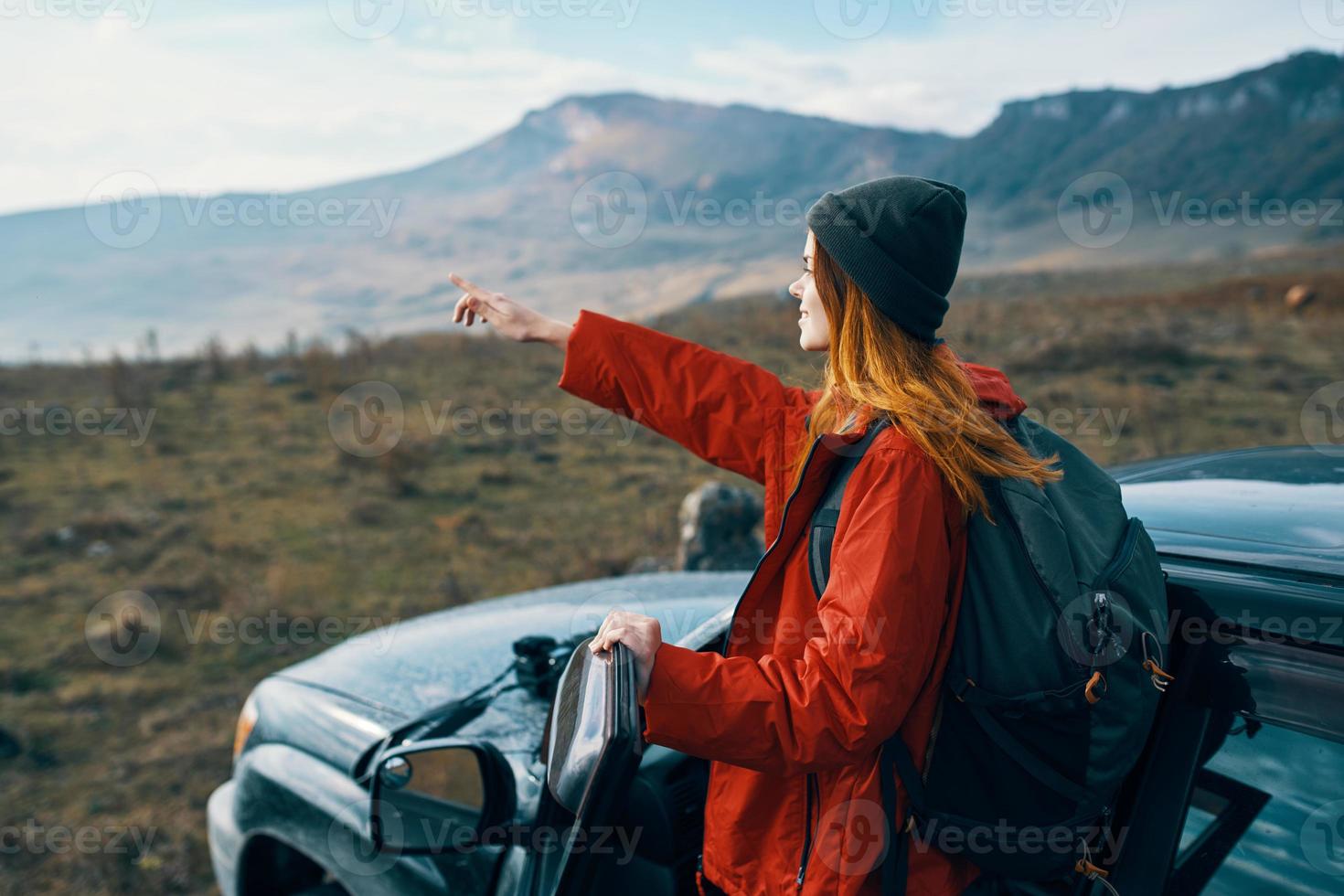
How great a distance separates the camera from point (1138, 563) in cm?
137

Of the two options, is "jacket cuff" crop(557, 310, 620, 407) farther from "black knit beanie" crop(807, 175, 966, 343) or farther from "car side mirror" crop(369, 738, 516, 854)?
"car side mirror" crop(369, 738, 516, 854)

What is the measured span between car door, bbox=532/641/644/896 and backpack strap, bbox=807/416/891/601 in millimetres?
331

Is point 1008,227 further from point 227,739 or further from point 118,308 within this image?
point 118,308

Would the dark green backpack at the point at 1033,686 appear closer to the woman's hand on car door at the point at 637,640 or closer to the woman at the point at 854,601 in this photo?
the woman at the point at 854,601

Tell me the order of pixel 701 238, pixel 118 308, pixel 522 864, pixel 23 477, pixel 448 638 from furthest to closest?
pixel 701 238
pixel 118 308
pixel 23 477
pixel 448 638
pixel 522 864

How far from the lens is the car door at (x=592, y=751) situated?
3.81 ft

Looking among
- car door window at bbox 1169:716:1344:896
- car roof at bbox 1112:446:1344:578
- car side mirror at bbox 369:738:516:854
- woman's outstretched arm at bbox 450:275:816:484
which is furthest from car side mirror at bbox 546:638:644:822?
car roof at bbox 1112:446:1344:578

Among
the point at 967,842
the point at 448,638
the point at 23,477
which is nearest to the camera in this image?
the point at 967,842

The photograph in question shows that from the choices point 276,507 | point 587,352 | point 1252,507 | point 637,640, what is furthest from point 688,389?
point 276,507

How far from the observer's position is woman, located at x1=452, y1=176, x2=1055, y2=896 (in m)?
1.25

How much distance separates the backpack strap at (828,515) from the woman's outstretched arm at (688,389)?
21.4 inches

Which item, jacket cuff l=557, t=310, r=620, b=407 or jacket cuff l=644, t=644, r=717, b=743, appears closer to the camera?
jacket cuff l=644, t=644, r=717, b=743

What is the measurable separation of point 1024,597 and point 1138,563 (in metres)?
0.23

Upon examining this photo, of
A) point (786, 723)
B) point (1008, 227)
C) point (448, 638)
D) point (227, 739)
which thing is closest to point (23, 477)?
point (227, 739)
